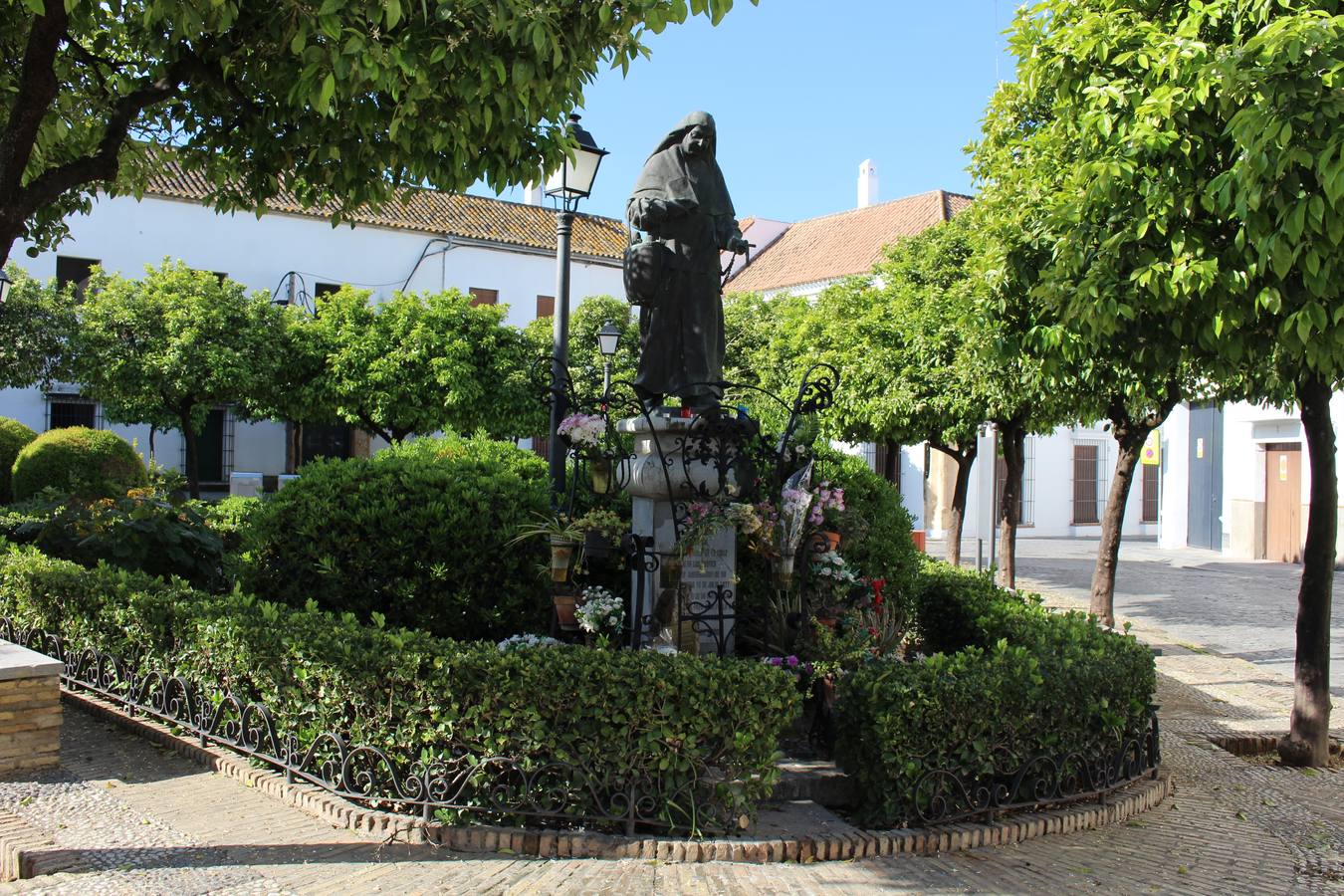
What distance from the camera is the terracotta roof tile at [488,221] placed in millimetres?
27391

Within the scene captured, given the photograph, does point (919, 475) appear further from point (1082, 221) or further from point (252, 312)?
point (1082, 221)

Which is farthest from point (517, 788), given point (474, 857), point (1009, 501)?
point (1009, 501)

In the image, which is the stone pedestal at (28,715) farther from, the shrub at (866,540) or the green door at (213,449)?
the green door at (213,449)

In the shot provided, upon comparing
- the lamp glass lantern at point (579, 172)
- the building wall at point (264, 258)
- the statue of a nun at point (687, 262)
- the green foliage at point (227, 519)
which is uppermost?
the building wall at point (264, 258)

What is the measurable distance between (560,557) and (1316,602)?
501cm

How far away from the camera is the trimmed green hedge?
4.82m

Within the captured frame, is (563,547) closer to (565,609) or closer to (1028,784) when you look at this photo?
(565,609)

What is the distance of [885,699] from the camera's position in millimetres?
4852

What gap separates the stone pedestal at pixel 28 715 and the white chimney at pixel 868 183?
111ft

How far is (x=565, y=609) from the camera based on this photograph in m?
6.38

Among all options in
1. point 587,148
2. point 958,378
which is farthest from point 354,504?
point 958,378

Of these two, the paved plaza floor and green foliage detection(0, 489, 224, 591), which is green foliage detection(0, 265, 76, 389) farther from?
the paved plaza floor

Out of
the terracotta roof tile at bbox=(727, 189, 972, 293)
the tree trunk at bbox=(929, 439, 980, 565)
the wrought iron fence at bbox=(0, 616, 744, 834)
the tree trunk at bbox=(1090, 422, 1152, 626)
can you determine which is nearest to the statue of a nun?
the wrought iron fence at bbox=(0, 616, 744, 834)

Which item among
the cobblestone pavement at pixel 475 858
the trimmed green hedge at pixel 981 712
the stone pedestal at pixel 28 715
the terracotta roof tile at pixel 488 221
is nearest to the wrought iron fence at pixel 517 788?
the cobblestone pavement at pixel 475 858
